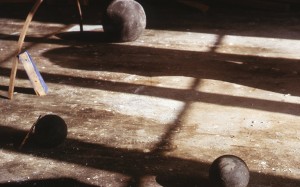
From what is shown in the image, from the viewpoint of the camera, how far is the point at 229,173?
8.71ft

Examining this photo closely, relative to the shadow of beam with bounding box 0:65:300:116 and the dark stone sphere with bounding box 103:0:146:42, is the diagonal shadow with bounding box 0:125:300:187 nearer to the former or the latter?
the shadow of beam with bounding box 0:65:300:116

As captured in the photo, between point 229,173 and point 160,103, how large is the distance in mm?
1599

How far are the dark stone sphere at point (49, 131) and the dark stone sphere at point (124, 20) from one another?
2.87m

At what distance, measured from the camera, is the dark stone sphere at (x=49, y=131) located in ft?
10.7

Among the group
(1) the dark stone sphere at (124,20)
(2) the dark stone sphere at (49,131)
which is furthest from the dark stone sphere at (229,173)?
(1) the dark stone sphere at (124,20)

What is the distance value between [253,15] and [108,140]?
490cm

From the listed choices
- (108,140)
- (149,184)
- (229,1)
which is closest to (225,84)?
(108,140)

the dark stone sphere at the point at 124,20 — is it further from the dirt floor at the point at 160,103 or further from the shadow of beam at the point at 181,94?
the shadow of beam at the point at 181,94

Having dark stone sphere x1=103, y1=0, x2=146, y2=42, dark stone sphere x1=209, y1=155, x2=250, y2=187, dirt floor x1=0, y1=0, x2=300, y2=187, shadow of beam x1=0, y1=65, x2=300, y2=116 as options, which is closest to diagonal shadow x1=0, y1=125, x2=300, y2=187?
dirt floor x1=0, y1=0, x2=300, y2=187

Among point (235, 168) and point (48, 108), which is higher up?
point (235, 168)

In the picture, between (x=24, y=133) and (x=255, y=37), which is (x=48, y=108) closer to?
(x=24, y=133)

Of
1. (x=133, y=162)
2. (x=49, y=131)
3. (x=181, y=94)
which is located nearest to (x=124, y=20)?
(x=181, y=94)

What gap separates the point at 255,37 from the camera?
614 centimetres

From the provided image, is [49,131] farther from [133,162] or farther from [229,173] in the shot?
[229,173]
